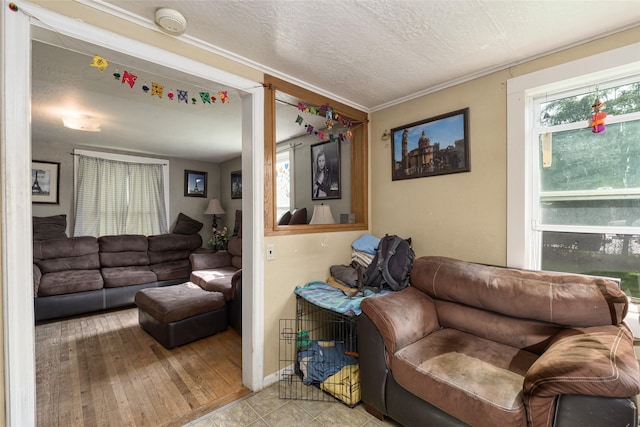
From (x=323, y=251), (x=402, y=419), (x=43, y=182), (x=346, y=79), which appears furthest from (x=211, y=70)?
(x=43, y=182)

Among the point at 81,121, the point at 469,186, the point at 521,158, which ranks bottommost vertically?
the point at 469,186

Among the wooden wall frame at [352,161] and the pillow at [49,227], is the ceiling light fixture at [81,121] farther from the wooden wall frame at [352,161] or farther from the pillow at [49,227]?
the wooden wall frame at [352,161]

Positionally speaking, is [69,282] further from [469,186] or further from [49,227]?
[469,186]

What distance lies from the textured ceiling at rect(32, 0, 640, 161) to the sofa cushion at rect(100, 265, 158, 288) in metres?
2.13

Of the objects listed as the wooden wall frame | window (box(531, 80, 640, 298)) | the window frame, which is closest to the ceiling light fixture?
the window frame

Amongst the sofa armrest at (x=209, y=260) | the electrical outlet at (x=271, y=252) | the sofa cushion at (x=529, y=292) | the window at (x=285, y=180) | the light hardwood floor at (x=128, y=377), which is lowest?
the light hardwood floor at (x=128, y=377)

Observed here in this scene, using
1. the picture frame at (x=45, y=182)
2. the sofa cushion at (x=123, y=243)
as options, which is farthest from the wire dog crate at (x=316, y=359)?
the picture frame at (x=45, y=182)

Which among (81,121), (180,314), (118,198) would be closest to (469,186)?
(180,314)

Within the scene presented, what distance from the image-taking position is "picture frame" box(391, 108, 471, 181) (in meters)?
2.24

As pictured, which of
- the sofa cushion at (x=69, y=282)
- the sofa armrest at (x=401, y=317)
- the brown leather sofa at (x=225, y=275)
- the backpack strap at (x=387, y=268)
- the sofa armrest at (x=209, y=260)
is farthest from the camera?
the sofa armrest at (x=209, y=260)

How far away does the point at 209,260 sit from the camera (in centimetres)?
418

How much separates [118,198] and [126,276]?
61.4 inches

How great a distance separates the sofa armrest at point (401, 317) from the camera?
1.62 m

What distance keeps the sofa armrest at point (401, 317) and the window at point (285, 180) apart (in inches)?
89.8
